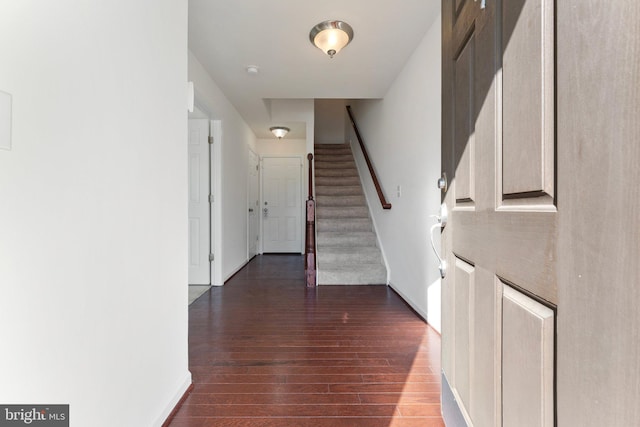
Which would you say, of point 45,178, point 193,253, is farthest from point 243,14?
point 193,253

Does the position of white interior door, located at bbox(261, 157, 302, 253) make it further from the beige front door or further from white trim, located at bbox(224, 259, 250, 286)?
the beige front door

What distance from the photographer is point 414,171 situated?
108 inches

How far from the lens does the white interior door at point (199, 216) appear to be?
3.55m

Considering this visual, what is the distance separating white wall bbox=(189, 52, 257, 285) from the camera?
2948 millimetres

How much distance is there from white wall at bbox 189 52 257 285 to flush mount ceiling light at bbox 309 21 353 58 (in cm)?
112

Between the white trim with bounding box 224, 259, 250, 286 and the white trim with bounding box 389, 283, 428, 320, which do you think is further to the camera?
the white trim with bounding box 224, 259, 250, 286

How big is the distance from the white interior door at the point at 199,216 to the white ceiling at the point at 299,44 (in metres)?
0.88

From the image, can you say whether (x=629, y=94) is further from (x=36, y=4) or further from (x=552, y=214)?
(x=36, y=4)

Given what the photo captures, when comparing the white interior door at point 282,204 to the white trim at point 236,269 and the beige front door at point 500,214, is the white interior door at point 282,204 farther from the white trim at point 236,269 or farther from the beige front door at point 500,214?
the beige front door at point 500,214

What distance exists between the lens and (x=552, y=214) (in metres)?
0.56

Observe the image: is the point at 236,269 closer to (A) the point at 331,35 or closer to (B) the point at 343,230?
(B) the point at 343,230

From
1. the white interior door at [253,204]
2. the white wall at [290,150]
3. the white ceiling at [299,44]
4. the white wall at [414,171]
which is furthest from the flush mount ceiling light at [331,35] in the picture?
the white wall at [290,150]

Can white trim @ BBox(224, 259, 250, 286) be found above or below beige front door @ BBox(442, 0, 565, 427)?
below

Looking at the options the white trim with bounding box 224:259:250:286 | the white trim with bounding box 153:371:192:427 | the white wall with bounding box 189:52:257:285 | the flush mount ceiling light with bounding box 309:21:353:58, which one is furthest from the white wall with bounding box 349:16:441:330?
the white trim with bounding box 224:259:250:286
